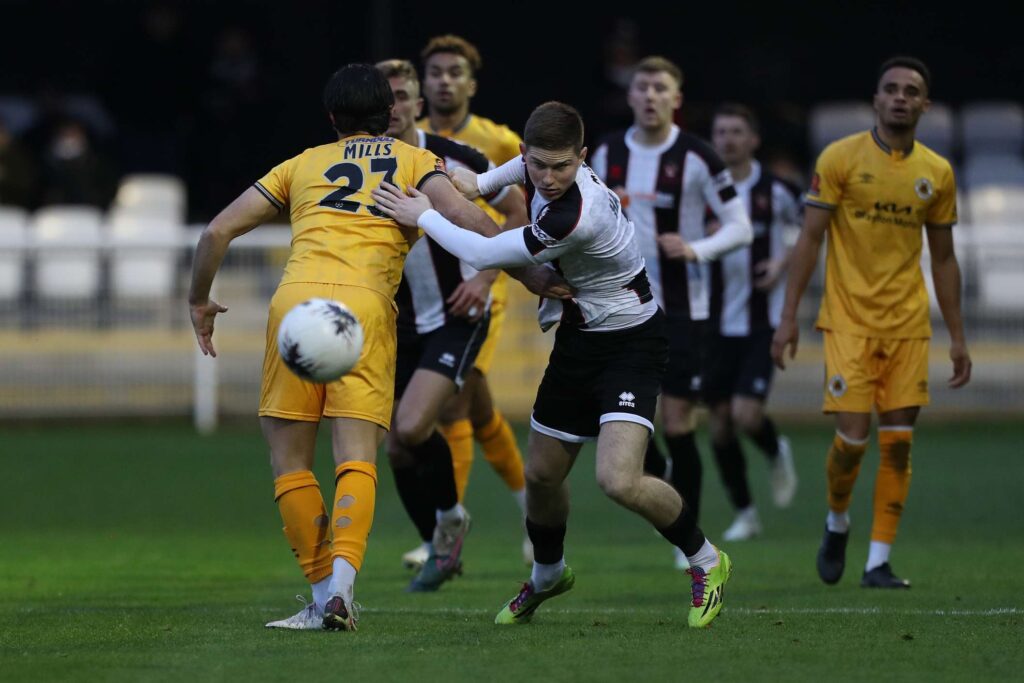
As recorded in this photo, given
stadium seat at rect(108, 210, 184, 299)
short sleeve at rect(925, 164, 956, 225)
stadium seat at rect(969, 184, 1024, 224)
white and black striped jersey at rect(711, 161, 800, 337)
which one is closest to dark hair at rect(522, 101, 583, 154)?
short sleeve at rect(925, 164, 956, 225)

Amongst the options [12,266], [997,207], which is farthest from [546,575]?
[997,207]

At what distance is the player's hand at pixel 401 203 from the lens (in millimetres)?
6320

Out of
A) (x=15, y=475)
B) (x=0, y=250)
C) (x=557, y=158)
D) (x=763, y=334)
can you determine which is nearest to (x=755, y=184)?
(x=763, y=334)

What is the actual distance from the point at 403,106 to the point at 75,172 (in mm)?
10552

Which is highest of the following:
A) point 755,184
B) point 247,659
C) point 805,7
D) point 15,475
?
point 805,7

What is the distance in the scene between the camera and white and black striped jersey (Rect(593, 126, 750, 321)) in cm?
909

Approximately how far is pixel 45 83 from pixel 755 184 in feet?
39.5

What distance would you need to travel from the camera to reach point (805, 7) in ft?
66.4

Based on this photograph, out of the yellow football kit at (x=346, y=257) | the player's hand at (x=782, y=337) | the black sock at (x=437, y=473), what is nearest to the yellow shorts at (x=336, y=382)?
the yellow football kit at (x=346, y=257)

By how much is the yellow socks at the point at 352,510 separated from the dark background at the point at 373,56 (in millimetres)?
11960

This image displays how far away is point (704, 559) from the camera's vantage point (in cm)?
669

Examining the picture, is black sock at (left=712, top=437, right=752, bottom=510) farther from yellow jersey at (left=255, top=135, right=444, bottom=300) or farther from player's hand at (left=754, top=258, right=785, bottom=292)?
yellow jersey at (left=255, top=135, right=444, bottom=300)

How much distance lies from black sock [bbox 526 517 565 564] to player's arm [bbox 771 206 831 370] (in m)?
1.89

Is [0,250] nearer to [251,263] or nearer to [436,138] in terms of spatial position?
[251,263]
